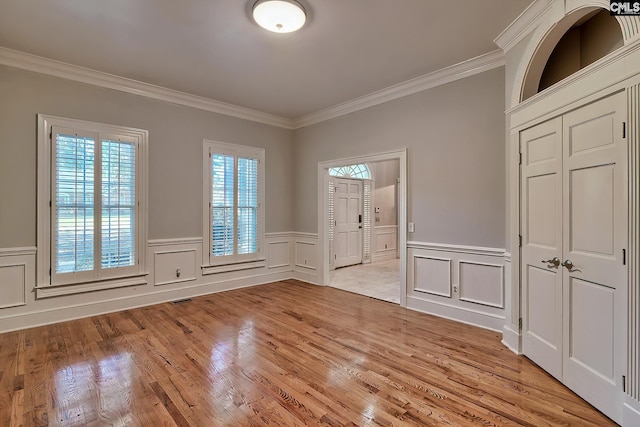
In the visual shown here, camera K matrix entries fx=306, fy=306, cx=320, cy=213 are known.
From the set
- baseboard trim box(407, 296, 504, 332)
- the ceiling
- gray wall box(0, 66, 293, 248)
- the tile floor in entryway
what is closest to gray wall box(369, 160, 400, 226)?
the tile floor in entryway

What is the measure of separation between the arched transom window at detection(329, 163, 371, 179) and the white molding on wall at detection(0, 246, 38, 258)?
5212mm

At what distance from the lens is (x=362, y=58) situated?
351cm

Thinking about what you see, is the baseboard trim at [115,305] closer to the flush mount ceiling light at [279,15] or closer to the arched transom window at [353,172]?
the arched transom window at [353,172]

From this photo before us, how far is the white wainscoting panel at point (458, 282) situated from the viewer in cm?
344

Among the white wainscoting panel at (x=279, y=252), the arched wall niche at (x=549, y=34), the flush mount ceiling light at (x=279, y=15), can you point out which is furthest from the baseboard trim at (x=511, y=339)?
the white wainscoting panel at (x=279, y=252)

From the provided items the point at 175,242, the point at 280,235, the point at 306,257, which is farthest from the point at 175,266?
the point at 306,257

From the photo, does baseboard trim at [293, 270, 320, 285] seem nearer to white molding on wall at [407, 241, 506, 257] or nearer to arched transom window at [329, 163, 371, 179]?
white molding on wall at [407, 241, 506, 257]

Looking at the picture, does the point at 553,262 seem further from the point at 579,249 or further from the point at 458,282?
the point at 458,282

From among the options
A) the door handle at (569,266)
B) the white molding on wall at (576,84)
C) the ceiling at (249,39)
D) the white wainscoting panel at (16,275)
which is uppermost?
the ceiling at (249,39)

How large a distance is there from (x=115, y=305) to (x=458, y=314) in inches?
174

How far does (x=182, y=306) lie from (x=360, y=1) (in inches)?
165

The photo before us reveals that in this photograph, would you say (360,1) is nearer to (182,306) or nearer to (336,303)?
(336,303)

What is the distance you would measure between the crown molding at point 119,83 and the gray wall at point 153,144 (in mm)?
74

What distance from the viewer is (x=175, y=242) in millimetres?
4598
